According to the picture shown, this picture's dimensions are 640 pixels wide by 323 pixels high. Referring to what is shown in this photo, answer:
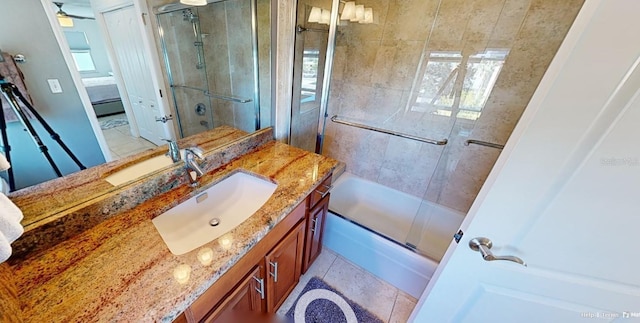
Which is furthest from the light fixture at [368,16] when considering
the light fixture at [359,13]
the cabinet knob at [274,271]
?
the cabinet knob at [274,271]

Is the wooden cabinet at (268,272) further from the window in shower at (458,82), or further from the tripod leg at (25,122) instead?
the window in shower at (458,82)

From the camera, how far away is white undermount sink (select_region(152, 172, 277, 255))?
88 centimetres

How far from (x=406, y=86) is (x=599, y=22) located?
55.6 inches

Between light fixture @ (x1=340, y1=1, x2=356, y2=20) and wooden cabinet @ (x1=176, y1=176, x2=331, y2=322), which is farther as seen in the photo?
light fixture @ (x1=340, y1=1, x2=356, y2=20)

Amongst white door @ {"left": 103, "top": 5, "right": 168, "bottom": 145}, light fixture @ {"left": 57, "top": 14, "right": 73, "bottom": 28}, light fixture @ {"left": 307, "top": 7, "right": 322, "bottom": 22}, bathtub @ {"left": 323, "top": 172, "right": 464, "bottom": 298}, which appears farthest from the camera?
light fixture @ {"left": 307, "top": 7, "right": 322, "bottom": 22}

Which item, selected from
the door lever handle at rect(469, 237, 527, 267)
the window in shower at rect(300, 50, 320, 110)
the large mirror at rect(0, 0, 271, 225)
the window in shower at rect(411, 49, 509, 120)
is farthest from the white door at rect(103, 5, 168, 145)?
the window in shower at rect(411, 49, 509, 120)

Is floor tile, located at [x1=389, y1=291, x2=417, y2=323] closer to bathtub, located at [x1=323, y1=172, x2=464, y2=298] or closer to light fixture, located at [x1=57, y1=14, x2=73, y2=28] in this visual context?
bathtub, located at [x1=323, y1=172, x2=464, y2=298]

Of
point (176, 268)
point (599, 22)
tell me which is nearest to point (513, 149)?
point (599, 22)

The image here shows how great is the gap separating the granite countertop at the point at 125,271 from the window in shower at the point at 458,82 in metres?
1.62

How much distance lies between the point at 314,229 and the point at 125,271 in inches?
36.8

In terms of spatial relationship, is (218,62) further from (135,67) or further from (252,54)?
(135,67)

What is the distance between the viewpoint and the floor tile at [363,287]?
143cm

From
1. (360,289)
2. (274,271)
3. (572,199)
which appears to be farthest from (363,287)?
(572,199)

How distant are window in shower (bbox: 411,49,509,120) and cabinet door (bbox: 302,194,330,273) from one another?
124cm
